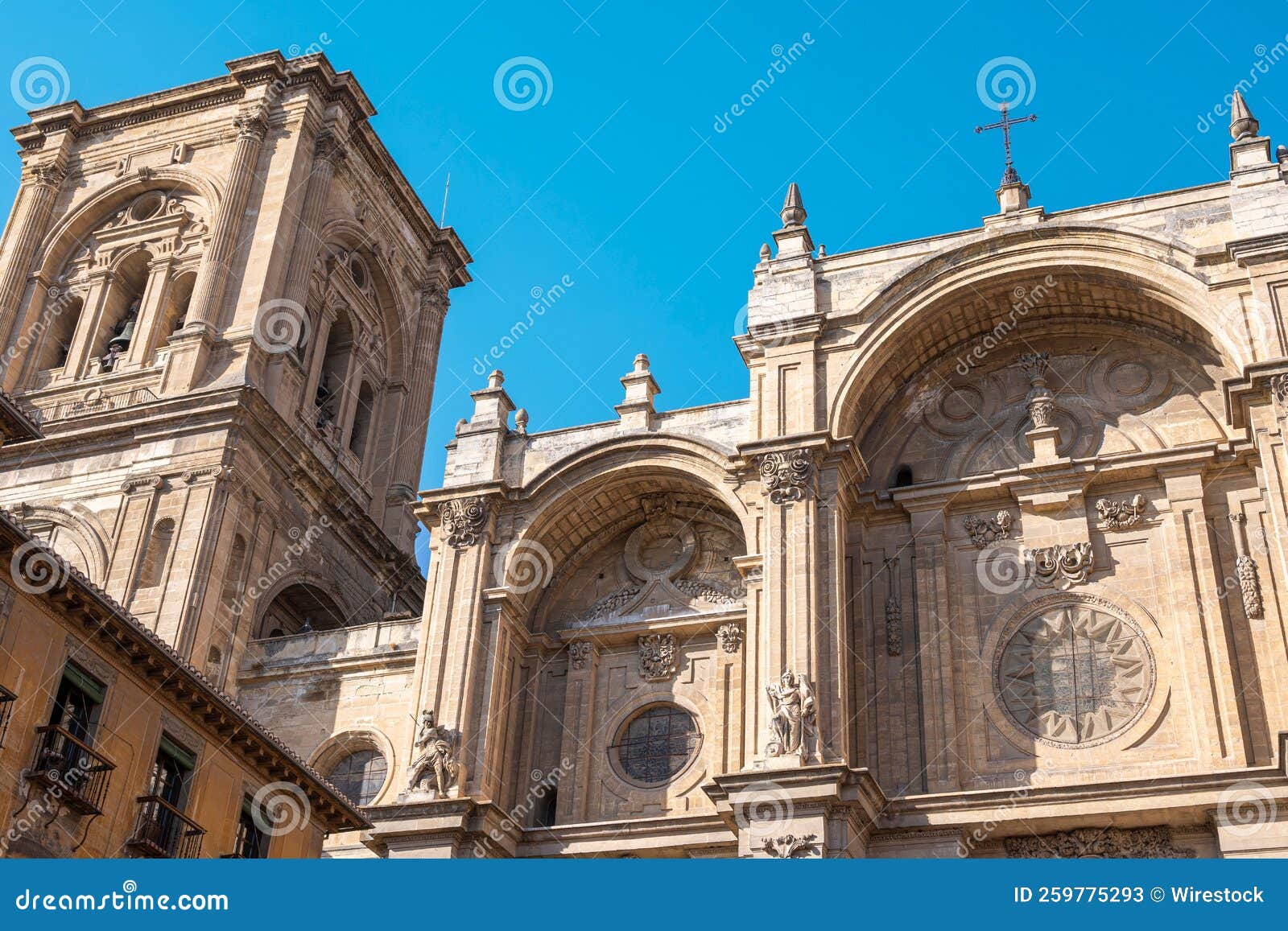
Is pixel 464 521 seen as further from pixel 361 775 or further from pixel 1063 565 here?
pixel 1063 565

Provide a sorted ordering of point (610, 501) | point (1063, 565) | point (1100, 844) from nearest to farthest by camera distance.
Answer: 1. point (1100, 844)
2. point (1063, 565)
3. point (610, 501)

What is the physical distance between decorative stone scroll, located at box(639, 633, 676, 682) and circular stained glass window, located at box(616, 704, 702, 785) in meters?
0.57

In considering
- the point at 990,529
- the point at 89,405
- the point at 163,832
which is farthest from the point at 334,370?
the point at 163,832

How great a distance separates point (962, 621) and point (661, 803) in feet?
20.2

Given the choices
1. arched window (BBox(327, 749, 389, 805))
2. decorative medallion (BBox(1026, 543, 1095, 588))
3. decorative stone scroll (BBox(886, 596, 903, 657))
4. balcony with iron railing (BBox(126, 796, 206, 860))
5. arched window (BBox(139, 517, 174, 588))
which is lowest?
balcony with iron railing (BBox(126, 796, 206, 860))

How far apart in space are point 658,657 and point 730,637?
1.48 m

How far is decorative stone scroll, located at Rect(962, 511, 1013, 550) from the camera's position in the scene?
93.5ft

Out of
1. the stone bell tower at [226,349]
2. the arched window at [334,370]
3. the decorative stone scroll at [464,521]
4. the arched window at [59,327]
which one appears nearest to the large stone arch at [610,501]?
the decorative stone scroll at [464,521]

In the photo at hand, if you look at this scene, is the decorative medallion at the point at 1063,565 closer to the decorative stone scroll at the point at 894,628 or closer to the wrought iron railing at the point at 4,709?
the decorative stone scroll at the point at 894,628

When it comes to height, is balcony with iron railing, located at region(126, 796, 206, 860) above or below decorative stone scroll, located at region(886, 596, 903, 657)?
below

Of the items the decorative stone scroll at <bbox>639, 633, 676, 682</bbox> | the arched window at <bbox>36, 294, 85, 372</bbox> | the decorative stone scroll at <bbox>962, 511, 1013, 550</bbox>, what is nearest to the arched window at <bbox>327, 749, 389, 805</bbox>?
the decorative stone scroll at <bbox>639, 633, 676, 682</bbox>

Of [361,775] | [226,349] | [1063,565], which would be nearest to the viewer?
[1063,565]

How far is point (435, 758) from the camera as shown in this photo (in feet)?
89.8

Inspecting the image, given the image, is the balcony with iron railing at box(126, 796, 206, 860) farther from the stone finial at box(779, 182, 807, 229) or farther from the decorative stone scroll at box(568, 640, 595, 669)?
the stone finial at box(779, 182, 807, 229)
